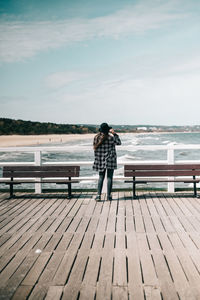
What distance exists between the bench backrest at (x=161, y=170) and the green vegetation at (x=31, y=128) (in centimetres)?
8828

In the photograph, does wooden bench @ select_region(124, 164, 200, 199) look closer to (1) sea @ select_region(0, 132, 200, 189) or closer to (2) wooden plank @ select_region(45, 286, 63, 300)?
(1) sea @ select_region(0, 132, 200, 189)

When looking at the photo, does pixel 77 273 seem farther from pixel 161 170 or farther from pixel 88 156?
pixel 88 156

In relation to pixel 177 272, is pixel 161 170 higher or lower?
Answer: higher

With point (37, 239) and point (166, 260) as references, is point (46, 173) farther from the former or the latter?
point (166, 260)

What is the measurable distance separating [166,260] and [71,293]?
1113mm

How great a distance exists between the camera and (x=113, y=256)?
9.95 ft

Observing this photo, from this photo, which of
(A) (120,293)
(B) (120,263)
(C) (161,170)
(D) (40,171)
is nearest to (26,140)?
(D) (40,171)

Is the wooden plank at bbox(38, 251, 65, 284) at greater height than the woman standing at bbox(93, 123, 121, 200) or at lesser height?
lesser

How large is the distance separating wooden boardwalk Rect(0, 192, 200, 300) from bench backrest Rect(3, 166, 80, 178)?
78 cm

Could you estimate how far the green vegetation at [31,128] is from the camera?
91688 millimetres

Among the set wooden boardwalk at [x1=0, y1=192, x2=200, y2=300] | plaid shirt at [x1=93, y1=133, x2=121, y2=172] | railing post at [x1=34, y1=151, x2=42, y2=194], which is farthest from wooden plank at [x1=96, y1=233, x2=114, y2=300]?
railing post at [x1=34, y1=151, x2=42, y2=194]

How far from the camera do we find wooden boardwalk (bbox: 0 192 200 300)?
2395mm

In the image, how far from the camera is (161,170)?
586cm

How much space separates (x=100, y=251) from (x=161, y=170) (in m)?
3.08
